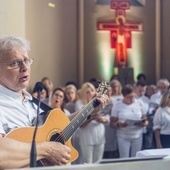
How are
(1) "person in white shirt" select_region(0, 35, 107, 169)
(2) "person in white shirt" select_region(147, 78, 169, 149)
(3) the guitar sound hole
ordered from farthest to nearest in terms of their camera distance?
(2) "person in white shirt" select_region(147, 78, 169, 149) → (3) the guitar sound hole → (1) "person in white shirt" select_region(0, 35, 107, 169)

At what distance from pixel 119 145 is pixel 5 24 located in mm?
2232

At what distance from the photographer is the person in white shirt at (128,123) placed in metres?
4.77

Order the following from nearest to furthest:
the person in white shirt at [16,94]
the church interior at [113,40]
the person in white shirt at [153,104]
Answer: the person in white shirt at [16,94] → the person in white shirt at [153,104] → the church interior at [113,40]

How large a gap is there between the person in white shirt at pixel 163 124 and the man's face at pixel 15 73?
9.17ft

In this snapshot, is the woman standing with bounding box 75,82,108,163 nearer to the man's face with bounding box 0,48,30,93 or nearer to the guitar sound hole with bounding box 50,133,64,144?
the guitar sound hole with bounding box 50,133,64,144

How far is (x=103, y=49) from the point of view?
33.2 ft

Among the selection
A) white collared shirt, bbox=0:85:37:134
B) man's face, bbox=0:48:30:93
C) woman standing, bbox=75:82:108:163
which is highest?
man's face, bbox=0:48:30:93

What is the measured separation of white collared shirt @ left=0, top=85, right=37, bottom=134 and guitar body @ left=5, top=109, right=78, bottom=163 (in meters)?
0.07

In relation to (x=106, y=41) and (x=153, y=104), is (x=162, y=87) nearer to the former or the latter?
(x=153, y=104)

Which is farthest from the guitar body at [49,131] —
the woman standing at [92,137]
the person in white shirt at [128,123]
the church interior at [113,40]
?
the church interior at [113,40]

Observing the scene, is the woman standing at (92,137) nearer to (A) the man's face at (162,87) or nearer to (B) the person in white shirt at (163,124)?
(B) the person in white shirt at (163,124)

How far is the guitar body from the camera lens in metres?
1.87

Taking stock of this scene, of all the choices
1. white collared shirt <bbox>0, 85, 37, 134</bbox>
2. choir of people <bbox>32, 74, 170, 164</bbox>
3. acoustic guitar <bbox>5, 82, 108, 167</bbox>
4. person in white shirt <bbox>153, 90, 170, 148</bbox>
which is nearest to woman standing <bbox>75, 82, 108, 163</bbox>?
choir of people <bbox>32, 74, 170, 164</bbox>

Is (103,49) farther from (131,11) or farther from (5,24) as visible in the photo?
(5,24)
